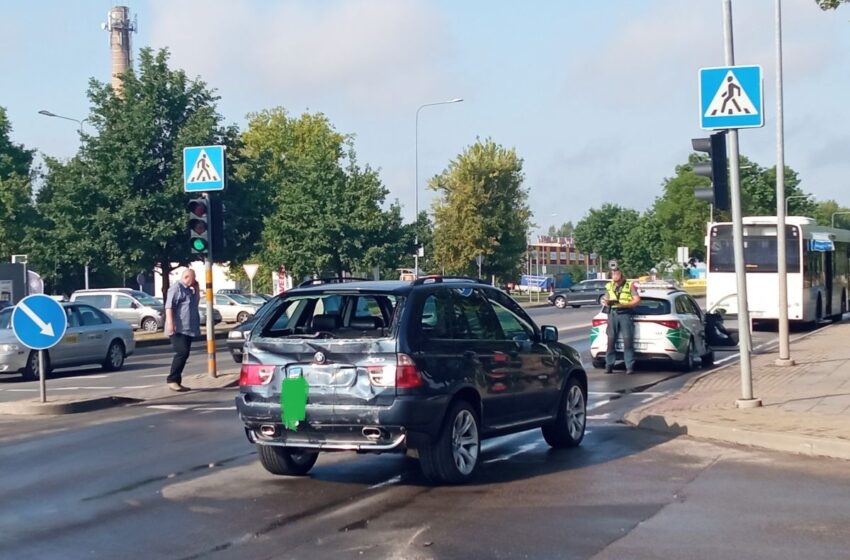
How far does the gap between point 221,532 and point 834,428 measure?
6.59m

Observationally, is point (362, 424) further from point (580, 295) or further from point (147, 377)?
point (580, 295)

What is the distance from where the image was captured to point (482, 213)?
68.5m

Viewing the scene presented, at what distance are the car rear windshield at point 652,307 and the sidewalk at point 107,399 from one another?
689 centimetres

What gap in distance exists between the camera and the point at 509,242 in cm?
6944

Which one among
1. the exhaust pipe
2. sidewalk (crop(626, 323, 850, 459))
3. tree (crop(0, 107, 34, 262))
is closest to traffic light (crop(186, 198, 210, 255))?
sidewalk (crop(626, 323, 850, 459))

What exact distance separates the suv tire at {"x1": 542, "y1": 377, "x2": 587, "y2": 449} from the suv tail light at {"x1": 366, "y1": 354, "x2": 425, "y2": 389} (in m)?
2.63

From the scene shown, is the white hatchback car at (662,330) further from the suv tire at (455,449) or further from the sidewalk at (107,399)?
the suv tire at (455,449)

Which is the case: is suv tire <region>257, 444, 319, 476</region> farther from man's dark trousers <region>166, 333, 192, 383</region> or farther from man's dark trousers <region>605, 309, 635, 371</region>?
man's dark trousers <region>605, 309, 635, 371</region>

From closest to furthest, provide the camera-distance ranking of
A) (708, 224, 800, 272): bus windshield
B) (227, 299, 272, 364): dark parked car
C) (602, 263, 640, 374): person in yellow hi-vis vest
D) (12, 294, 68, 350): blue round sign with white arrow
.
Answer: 1. (12, 294, 68, 350): blue round sign with white arrow
2. (602, 263, 640, 374): person in yellow hi-vis vest
3. (227, 299, 272, 364): dark parked car
4. (708, 224, 800, 272): bus windshield

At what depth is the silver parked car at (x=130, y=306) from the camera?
43375mm

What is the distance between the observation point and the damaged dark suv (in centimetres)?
909

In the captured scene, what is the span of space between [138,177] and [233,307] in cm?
1397

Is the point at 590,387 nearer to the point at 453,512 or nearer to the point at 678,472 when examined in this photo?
the point at 678,472

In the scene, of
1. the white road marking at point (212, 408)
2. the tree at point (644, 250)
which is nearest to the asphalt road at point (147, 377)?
the white road marking at point (212, 408)
